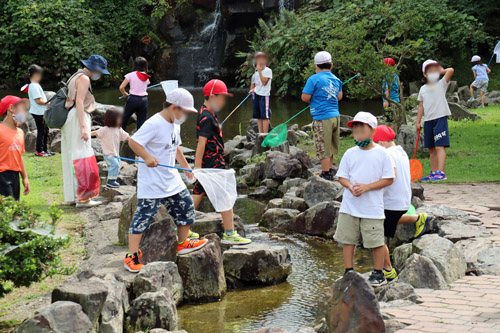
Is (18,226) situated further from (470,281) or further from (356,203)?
(470,281)

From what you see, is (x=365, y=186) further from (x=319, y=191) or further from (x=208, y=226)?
(x=319, y=191)

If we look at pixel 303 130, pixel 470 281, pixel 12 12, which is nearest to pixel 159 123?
pixel 470 281

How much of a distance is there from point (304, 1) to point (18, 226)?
2198 centimetres

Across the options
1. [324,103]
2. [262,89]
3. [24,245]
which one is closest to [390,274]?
[24,245]

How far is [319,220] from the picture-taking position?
24.2 feet

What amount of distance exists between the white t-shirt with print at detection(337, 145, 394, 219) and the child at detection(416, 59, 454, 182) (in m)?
3.87

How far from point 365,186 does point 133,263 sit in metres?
2.08

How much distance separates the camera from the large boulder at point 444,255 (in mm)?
5219

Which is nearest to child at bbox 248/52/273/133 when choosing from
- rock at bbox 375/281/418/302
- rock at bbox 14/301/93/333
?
rock at bbox 375/281/418/302

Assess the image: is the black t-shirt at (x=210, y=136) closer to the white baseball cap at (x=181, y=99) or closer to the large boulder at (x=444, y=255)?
the white baseball cap at (x=181, y=99)

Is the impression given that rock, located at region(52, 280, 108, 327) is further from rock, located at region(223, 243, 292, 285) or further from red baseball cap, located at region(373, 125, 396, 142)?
red baseball cap, located at region(373, 125, 396, 142)

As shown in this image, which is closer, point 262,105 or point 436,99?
point 436,99

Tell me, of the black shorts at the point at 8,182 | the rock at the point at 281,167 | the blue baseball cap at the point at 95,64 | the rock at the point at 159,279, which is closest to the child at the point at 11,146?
the black shorts at the point at 8,182

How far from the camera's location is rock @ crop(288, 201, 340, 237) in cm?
731
